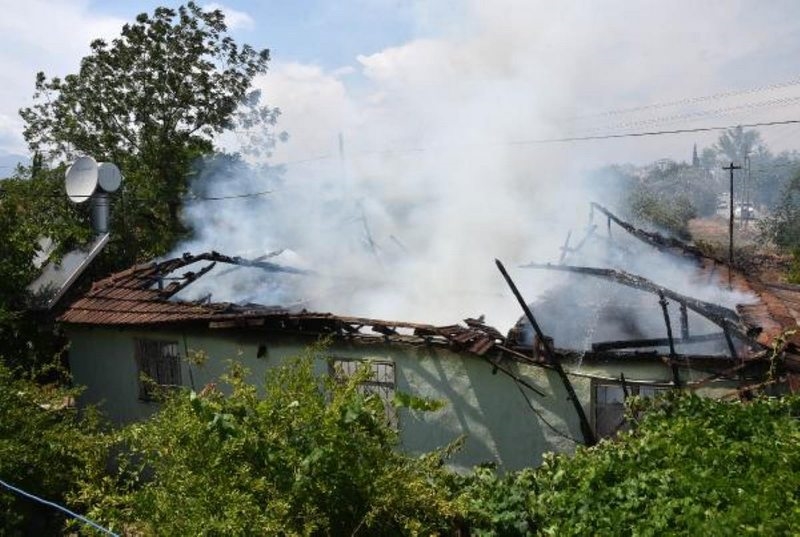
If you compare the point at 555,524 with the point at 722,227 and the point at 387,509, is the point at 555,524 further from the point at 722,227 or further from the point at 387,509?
the point at 722,227

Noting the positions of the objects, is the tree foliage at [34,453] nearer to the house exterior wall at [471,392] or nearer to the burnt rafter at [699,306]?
the house exterior wall at [471,392]

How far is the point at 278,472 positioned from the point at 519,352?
163 inches

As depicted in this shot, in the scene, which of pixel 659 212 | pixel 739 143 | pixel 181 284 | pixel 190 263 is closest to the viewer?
pixel 181 284

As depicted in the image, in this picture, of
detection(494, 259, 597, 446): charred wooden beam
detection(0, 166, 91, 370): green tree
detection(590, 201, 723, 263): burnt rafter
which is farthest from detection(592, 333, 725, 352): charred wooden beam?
detection(0, 166, 91, 370): green tree

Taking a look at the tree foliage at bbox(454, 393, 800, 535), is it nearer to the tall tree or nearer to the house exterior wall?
the house exterior wall

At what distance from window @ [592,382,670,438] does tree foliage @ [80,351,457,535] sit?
344 centimetres

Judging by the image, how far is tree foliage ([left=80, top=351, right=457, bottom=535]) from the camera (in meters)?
4.64

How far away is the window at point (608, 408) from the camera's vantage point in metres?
7.98

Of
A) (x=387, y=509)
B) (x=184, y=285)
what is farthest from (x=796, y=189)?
(x=387, y=509)

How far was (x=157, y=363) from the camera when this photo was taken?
11.5m

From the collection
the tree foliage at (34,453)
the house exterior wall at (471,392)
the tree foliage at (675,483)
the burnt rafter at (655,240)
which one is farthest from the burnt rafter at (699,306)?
the tree foliage at (34,453)

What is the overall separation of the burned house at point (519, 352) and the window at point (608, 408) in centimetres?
1

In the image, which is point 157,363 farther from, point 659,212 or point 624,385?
point 659,212

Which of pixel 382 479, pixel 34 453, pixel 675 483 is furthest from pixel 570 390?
pixel 34 453
